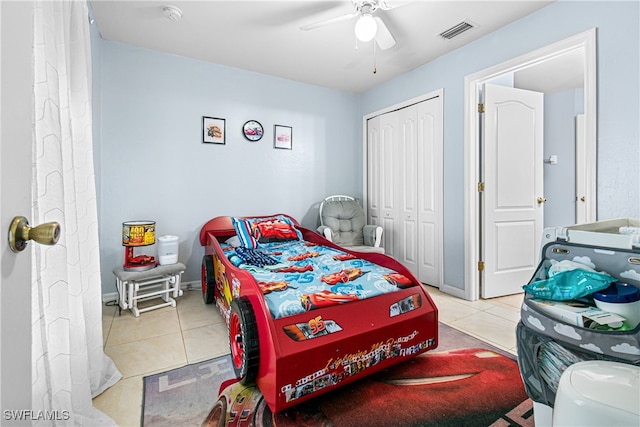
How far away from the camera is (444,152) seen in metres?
3.31

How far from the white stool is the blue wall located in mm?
1852

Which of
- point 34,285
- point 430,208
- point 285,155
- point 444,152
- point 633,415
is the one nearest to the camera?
point 633,415

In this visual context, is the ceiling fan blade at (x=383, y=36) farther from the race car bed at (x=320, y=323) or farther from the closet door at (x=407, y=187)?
the race car bed at (x=320, y=323)

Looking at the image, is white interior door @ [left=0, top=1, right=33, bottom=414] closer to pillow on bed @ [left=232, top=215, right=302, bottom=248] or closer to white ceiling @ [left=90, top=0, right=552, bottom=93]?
white ceiling @ [left=90, top=0, right=552, bottom=93]

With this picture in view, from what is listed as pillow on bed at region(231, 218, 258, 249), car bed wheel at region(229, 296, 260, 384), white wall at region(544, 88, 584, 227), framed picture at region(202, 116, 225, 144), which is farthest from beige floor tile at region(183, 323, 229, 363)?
white wall at region(544, 88, 584, 227)

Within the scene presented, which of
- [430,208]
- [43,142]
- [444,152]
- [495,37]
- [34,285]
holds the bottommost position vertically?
[34,285]

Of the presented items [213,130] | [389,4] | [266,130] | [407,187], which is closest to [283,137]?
[266,130]

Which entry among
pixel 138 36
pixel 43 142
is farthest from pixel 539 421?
pixel 138 36

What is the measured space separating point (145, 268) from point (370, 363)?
2153mm

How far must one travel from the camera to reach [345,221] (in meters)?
4.03

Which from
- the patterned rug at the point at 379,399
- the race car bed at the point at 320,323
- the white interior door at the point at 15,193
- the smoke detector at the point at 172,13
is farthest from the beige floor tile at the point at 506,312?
A: the smoke detector at the point at 172,13

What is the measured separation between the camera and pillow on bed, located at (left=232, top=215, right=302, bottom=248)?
119 inches

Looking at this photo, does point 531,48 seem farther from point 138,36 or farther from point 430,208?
point 138,36

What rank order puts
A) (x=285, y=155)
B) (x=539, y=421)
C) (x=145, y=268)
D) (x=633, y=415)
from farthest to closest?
(x=285, y=155) < (x=145, y=268) < (x=539, y=421) < (x=633, y=415)
